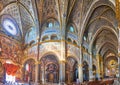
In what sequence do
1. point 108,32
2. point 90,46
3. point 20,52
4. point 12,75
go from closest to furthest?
point 12,75 → point 20,52 → point 90,46 → point 108,32

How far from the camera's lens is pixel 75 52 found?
29875mm

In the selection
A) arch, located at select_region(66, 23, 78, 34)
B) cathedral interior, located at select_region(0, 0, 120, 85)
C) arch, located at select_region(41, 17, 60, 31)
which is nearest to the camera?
cathedral interior, located at select_region(0, 0, 120, 85)

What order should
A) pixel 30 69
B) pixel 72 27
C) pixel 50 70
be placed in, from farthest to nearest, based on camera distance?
pixel 50 70 → pixel 30 69 → pixel 72 27

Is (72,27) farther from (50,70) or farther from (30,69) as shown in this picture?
(30,69)

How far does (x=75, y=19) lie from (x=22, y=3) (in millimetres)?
7924

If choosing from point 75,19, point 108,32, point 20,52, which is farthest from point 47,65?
point 108,32

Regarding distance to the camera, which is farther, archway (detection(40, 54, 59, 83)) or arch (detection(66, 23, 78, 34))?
archway (detection(40, 54, 59, 83))

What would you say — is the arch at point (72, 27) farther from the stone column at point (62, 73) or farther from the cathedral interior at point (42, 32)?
the stone column at point (62, 73)

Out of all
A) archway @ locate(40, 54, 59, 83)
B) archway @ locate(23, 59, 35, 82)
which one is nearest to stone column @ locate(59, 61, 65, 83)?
archway @ locate(23, 59, 35, 82)

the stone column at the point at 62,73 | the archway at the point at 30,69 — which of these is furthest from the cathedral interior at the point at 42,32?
the archway at the point at 30,69

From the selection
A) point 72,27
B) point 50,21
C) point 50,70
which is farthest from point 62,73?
point 50,70

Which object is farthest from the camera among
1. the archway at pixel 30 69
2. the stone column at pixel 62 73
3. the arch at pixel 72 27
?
the archway at pixel 30 69

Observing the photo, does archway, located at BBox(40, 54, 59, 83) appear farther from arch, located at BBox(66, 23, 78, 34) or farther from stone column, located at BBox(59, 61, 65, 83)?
stone column, located at BBox(59, 61, 65, 83)

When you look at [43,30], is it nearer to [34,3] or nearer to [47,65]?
[34,3]
